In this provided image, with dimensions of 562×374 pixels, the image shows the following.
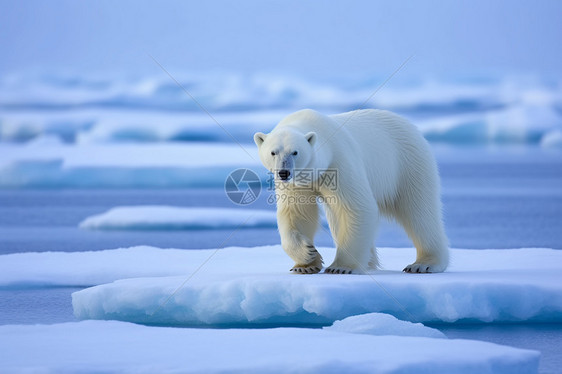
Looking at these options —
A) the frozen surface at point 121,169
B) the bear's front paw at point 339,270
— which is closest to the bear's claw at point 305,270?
the bear's front paw at point 339,270

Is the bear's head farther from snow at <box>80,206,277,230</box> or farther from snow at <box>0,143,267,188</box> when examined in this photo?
snow at <box>0,143,267,188</box>

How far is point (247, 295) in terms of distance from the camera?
17.1ft

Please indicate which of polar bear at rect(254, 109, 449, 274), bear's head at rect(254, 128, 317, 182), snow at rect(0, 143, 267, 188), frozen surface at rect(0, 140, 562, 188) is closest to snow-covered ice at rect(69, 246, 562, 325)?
polar bear at rect(254, 109, 449, 274)

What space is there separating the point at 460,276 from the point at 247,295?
149 cm

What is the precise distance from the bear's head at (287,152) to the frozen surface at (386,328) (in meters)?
0.99

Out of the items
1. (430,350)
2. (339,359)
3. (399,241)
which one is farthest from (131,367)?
(399,241)

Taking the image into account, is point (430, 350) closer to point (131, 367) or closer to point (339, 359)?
point (339, 359)

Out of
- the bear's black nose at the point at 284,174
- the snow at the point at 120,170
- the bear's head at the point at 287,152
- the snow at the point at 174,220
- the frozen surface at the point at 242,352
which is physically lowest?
the snow at the point at 174,220

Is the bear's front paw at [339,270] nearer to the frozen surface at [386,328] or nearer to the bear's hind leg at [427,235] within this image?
the bear's hind leg at [427,235]

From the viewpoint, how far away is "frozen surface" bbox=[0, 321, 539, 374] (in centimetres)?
372

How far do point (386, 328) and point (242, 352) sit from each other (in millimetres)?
975

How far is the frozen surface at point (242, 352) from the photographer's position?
372cm

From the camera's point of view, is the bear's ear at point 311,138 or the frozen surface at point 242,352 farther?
the bear's ear at point 311,138

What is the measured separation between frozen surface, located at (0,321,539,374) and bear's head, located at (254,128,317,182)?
1064mm
